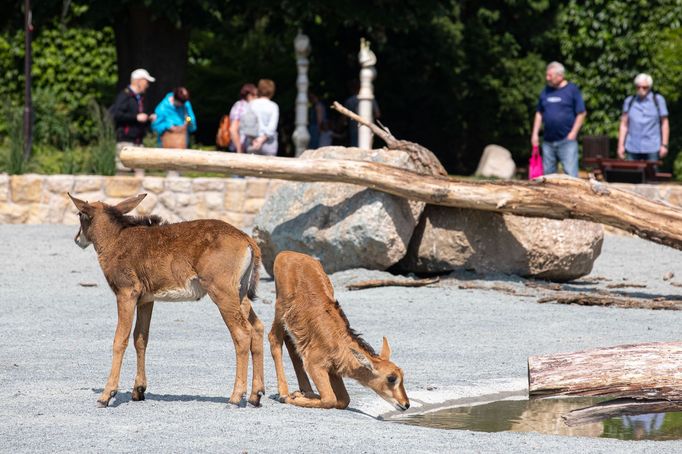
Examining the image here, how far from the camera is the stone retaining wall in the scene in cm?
1641

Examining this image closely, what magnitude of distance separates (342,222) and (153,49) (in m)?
10.5

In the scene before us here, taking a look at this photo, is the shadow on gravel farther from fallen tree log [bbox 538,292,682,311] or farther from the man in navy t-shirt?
the man in navy t-shirt

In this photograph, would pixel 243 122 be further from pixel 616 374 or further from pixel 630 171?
pixel 616 374

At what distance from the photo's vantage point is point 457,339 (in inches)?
371

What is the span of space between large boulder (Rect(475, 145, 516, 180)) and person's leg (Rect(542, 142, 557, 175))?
7.53m

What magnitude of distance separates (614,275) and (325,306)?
7071 millimetres

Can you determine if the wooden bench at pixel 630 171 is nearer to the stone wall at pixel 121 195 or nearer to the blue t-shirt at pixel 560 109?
the blue t-shirt at pixel 560 109

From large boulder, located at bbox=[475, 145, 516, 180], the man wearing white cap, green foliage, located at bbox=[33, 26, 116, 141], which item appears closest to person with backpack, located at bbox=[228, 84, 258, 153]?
the man wearing white cap

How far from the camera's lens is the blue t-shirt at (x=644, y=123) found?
17.3 m

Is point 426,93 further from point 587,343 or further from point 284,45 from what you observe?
point 587,343

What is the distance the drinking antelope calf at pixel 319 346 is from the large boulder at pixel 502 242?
5049 millimetres

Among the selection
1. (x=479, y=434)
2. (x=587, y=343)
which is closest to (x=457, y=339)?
(x=587, y=343)

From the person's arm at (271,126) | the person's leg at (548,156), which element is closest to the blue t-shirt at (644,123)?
the person's leg at (548,156)

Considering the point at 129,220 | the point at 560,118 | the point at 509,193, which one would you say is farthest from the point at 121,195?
the point at 129,220
